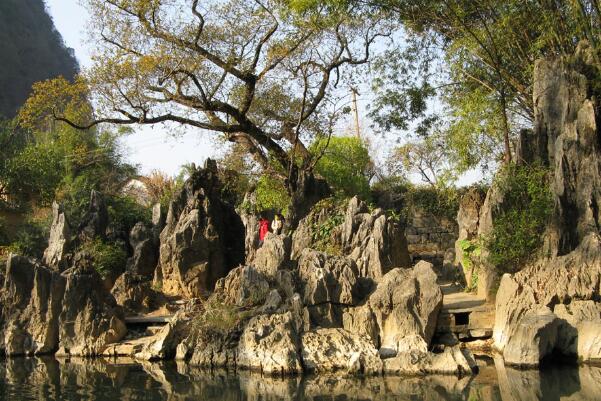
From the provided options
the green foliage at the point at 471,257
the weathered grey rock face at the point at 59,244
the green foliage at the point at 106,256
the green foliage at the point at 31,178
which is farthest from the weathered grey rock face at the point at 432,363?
the green foliage at the point at 31,178

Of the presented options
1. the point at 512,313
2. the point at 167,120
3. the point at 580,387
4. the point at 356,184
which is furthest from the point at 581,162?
the point at 356,184

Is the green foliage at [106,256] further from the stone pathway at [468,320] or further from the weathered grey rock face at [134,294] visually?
the stone pathway at [468,320]

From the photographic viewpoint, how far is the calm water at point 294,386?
353 inches

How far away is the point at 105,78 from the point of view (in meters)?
17.8

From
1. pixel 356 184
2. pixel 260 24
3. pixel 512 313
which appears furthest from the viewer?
pixel 356 184

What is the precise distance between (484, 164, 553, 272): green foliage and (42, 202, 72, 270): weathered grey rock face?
31.4 feet

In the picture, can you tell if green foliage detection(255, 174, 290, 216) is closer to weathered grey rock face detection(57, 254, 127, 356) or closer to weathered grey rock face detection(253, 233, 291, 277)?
weathered grey rock face detection(253, 233, 291, 277)

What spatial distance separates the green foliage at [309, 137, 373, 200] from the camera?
25766 mm

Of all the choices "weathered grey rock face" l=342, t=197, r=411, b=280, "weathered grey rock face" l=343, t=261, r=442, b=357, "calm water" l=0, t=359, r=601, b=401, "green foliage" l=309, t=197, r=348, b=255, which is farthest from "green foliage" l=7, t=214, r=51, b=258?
"weathered grey rock face" l=343, t=261, r=442, b=357

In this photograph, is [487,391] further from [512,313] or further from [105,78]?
[105,78]

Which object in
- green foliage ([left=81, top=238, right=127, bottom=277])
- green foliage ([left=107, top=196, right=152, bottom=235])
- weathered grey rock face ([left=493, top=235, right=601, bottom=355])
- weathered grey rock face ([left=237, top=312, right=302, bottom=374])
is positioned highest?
green foliage ([left=107, top=196, right=152, bottom=235])

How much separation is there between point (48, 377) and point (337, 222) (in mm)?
7139

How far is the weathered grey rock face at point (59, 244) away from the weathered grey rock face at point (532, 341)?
10.2m

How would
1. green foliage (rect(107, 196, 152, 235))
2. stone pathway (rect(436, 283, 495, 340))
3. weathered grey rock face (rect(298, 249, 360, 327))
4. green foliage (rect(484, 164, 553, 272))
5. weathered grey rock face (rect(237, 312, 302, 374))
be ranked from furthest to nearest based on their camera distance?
green foliage (rect(107, 196, 152, 235)) → green foliage (rect(484, 164, 553, 272)) → stone pathway (rect(436, 283, 495, 340)) → weathered grey rock face (rect(298, 249, 360, 327)) → weathered grey rock face (rect(237, 312, 302, 374))
